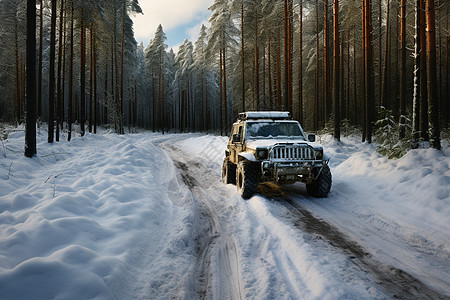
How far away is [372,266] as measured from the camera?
3266 mm

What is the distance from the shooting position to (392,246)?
3840 millimetres

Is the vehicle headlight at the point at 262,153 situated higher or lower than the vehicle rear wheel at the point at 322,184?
higher

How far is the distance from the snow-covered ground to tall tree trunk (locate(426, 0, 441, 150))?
2.36 feet

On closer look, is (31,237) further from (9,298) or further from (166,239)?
(166,239)

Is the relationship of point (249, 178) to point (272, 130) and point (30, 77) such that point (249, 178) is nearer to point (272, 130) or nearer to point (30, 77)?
point (272, 130)

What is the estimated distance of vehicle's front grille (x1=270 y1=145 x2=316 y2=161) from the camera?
20.0 feet

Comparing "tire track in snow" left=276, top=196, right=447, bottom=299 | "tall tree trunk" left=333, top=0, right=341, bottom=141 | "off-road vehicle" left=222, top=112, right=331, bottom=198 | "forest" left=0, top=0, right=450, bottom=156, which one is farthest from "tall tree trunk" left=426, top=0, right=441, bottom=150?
"tall tree trunk" left=333, top=0, right=341, bottom=141

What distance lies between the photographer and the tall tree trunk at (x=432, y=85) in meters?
7.28

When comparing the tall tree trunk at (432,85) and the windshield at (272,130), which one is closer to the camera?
the tall tree trunk at (432,85)

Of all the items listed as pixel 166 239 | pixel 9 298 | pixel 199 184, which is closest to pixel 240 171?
pixel 199 184

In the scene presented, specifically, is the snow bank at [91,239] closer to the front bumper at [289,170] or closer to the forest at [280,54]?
the front bumper at [289,170]

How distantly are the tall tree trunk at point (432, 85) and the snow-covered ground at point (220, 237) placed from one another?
0.72 m

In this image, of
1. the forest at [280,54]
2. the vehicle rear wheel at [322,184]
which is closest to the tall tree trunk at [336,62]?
the forest at [280,54]

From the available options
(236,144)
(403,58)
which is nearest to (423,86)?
(403,58)
